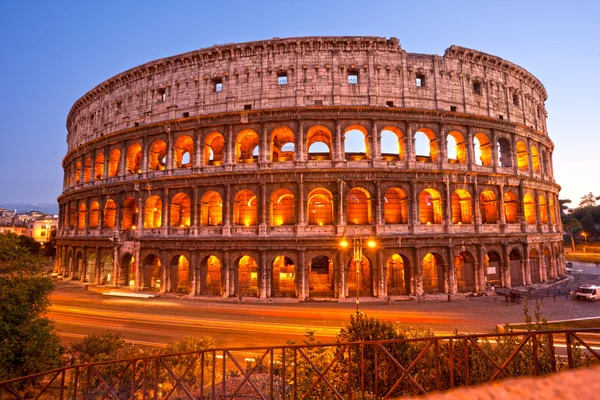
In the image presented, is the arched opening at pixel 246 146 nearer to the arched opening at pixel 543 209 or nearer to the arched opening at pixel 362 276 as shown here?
the arched opening at pixel 362 276

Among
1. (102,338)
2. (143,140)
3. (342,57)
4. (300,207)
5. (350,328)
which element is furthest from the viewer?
(143,140)

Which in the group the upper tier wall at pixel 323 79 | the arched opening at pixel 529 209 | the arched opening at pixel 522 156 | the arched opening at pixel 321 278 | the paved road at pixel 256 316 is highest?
the upper tier wall at pixel 323 79

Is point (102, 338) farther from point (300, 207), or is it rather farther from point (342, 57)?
point (342, 57)

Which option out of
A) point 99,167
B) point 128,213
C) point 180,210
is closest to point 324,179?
point 180,210

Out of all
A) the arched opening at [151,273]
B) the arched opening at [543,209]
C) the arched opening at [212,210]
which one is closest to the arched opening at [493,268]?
the arched opening at [543,209]

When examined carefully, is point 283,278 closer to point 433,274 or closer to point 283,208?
point 283,208

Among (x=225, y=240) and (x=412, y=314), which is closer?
(x=412, y=314)

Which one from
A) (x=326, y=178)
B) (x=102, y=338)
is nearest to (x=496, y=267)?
(x=326, y=178)
